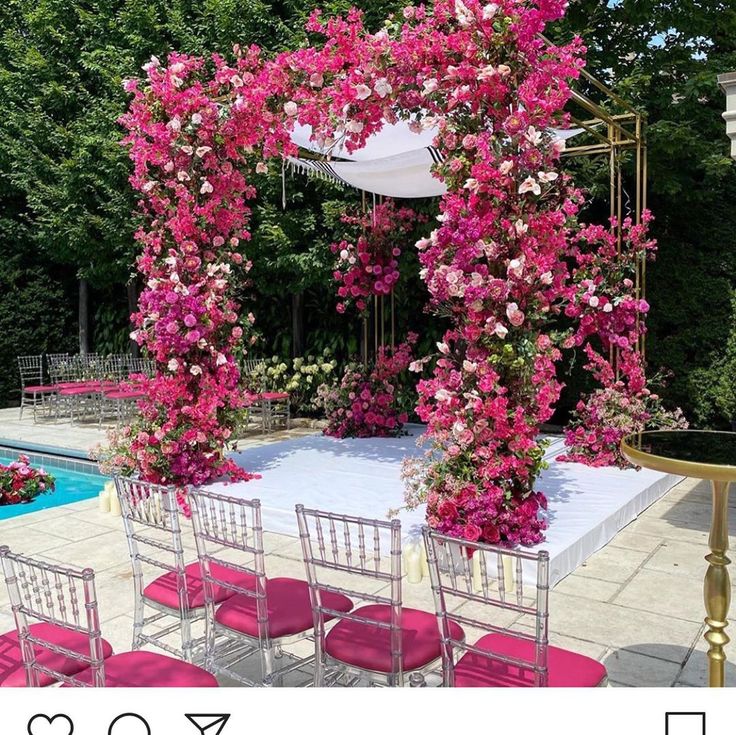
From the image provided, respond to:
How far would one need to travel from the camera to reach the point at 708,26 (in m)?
7.58

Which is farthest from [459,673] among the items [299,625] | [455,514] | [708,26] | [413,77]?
[708,26]

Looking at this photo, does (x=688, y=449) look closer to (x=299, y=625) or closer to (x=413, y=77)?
(x=299, y=625)

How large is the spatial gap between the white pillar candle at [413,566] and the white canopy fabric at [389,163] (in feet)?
9.94

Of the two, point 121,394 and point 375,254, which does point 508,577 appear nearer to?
point 375,254

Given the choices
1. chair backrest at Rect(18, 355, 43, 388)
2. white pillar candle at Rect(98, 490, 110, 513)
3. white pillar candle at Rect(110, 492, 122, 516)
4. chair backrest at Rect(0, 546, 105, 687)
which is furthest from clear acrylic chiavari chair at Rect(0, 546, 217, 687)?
chair backrest at Rect(18, 355, 43, 388)

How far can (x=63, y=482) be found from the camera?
26.4 feet

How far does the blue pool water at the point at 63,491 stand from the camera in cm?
685

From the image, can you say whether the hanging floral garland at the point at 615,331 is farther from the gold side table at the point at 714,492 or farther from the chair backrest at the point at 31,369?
the chair backrest at the point at 31,369

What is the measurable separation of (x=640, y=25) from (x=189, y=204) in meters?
5.51

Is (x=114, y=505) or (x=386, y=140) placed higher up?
(x=386, y=140)

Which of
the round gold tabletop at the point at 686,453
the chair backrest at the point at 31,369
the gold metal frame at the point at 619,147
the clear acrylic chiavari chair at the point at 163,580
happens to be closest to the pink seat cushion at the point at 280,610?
the clear acrylic chiavari chair at the point at 163,580

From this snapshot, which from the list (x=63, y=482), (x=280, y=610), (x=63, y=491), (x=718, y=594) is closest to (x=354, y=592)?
(x=280, y=610)

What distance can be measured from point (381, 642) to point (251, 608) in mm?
599
